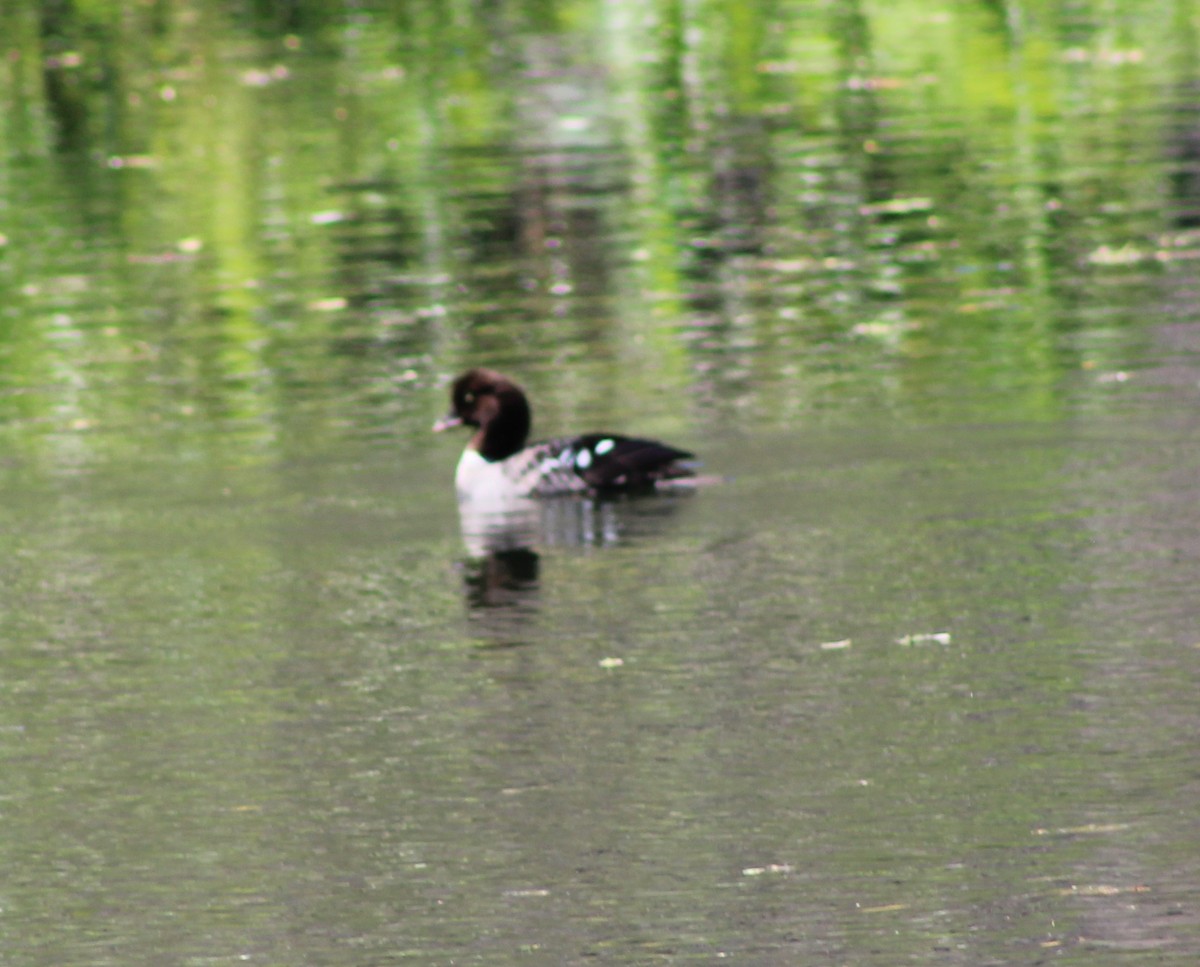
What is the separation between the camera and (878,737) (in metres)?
8.43

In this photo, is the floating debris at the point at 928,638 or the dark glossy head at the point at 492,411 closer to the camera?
the floating debris at the point at 928,638

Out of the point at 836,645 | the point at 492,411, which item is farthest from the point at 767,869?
the point at 492,411

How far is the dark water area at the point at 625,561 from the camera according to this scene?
23.8 ft

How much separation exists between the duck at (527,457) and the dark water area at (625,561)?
14 centimetres

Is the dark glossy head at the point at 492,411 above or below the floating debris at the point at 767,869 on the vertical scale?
below

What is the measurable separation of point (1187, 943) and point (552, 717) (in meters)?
2.82

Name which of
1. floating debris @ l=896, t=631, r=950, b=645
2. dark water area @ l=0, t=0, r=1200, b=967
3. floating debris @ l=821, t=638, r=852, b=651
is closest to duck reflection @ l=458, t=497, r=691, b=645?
dark water area @ l=0, t=0, r=1200, b=967

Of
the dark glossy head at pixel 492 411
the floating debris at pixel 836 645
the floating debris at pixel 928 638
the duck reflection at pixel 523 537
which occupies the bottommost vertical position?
the duck reflection at pixel 523 537

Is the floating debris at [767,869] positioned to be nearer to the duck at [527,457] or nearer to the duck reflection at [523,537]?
the duck reflection at [523,537]

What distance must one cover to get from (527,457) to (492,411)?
1.34 feet

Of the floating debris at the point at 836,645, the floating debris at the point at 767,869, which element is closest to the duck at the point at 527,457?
the floating debris at the point at 836,645

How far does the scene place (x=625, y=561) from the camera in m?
11.6

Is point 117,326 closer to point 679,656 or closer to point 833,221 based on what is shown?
point 833,221

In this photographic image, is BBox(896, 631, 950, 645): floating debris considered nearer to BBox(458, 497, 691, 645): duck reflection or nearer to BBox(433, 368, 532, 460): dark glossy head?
BBox(458, 497, 691, 645): duck reflection
